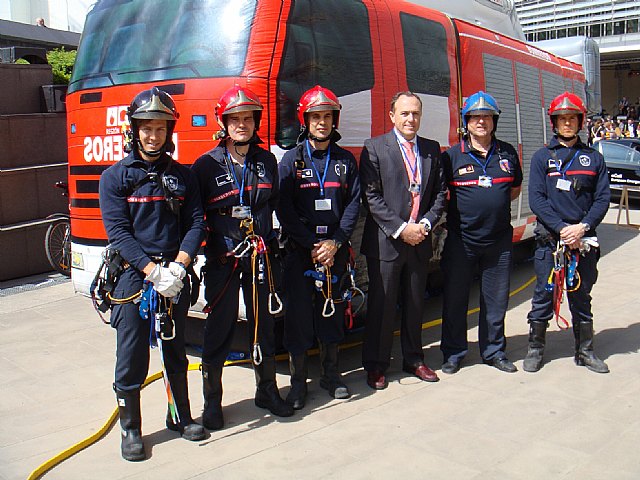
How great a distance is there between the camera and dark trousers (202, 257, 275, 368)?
441 cm

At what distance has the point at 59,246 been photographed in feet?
29.2

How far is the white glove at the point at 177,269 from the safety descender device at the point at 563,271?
2836mm

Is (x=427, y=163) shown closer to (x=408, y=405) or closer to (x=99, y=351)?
(x=408, y=405)

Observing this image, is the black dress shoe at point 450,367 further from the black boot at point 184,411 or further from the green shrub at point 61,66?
the green shrub at point 61,66

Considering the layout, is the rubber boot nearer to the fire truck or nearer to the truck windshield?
the fire truck

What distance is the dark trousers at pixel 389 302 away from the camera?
16.7 feet

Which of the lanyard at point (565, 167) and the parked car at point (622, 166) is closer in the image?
the lanyard at point (565, 167)

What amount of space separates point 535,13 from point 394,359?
143 feet

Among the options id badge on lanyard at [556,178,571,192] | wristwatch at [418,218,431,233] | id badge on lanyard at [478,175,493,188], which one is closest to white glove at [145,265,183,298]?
wristwatch at [418,218,431,233]

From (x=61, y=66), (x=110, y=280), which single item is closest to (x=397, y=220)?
(x=110, y=280)

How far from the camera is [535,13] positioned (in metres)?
44.4

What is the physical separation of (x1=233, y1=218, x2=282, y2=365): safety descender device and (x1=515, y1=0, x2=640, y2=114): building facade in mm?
37519

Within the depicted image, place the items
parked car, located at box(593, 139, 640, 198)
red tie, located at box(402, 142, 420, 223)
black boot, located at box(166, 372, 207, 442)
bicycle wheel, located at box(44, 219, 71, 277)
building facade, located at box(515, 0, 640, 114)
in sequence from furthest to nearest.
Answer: building facade, located at box(515, 0, 640, 114) → parked car, located at box(593, 139, 640, 198) → bicycle wheel, located at box(44, 219, 71, 277) → red tie, located at box(402, 142, 420, 223) → black boot, located at box(166, 372, 207, 442)

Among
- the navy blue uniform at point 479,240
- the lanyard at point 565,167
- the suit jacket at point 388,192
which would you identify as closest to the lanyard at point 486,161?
the navy blue uniform at point 479,240
